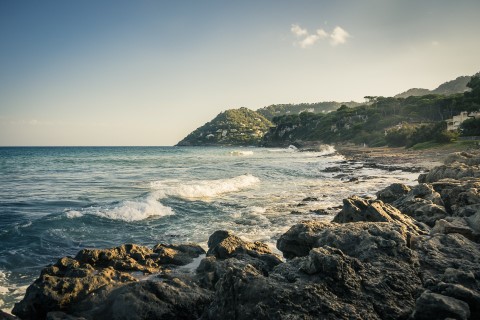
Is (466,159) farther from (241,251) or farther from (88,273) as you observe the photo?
(88,273)

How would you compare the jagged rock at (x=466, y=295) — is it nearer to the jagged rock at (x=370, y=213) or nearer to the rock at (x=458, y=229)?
the rock at (x=458, y=229)

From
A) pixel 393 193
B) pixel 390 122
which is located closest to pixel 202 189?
pixel 393 193

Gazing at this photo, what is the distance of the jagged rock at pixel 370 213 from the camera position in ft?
31.8

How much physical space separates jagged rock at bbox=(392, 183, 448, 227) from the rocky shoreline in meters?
0.92

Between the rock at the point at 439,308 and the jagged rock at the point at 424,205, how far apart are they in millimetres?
6768

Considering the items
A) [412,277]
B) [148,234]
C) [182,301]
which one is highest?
[412,277]

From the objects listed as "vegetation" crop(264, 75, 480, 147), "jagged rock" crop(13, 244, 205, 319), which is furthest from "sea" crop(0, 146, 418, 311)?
"vegetation" crop(264, 75, 480, 147)

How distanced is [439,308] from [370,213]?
19.3 feet

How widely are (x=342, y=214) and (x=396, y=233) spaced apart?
13.3 feet

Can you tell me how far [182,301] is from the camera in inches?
244

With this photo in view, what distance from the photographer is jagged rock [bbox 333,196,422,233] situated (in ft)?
31.8

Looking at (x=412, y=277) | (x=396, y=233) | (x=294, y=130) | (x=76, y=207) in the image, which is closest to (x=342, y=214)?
(x=396, y=233)

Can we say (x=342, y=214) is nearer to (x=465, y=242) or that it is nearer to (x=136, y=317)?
(x=465, y=242)

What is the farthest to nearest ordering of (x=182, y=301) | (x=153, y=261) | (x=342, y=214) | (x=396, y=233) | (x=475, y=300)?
1. (x=342, y=214)
2. (x=153, y=261)
3. (x=396, y=233)
4. (x=182, y=301)
5. (x=475, y=300)
